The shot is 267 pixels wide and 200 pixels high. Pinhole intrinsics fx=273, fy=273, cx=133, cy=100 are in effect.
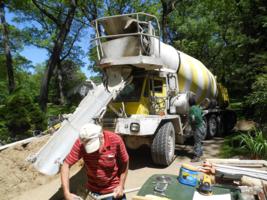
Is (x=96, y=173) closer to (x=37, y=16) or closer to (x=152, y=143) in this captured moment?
(x=152, y=143)

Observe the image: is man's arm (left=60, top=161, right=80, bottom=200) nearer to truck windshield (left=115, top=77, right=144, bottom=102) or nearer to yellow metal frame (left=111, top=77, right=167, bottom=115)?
yellow metal frame (left=111, top=77, right=167, bottom=115)

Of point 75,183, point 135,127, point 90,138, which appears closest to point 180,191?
point 90,138

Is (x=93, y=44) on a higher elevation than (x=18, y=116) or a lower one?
higher

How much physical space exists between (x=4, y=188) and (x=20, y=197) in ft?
1.39

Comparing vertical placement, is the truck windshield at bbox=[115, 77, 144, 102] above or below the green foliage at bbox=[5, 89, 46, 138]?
above

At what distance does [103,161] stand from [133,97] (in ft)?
14.5

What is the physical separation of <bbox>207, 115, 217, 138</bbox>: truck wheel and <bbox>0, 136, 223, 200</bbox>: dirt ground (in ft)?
13.3

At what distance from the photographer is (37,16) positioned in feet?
92.5

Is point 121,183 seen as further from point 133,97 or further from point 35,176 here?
point 133,97

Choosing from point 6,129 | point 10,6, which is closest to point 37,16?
point 10,6

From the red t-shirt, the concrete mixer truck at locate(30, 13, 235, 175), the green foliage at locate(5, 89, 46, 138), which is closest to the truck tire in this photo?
the concrete mixer truck at locate(30, 13, 235, 175)

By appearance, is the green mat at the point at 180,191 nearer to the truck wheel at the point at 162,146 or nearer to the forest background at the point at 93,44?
the truck wheel at the point at 162,146

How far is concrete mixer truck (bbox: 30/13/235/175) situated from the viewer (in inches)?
251

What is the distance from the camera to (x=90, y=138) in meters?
2.87
